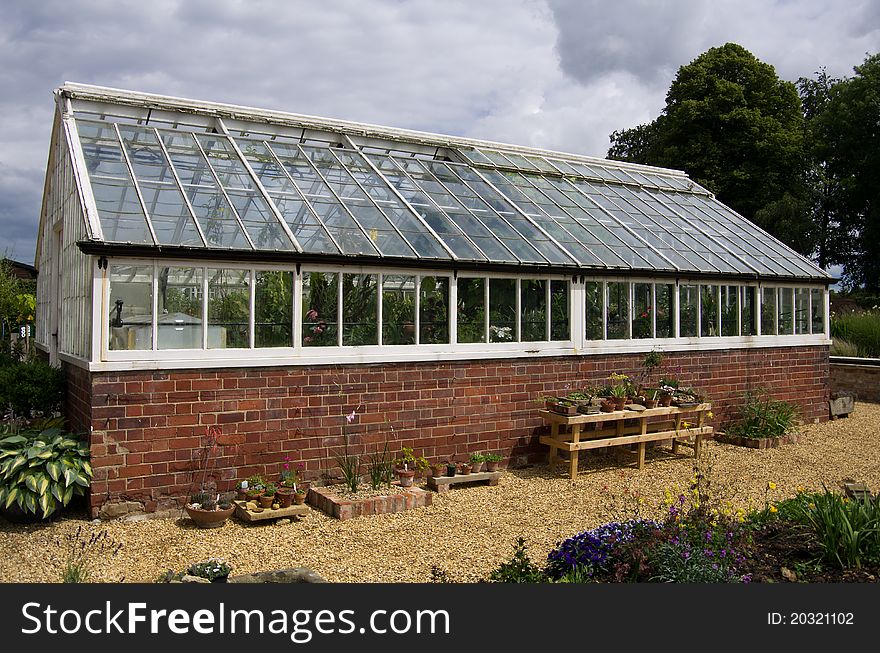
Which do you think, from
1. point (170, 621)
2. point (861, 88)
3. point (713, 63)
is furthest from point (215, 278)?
point (861, 88)

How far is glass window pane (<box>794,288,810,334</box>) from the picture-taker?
14.1m

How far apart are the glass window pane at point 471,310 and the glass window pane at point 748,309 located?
18.8 feet

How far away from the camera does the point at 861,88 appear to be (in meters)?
28.8

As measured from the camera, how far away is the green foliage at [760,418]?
12375 mm

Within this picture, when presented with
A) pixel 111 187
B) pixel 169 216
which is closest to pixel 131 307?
pixel 169 216

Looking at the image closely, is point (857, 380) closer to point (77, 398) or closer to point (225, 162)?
point (225, 162)

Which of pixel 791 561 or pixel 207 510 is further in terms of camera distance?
pixel 207 510

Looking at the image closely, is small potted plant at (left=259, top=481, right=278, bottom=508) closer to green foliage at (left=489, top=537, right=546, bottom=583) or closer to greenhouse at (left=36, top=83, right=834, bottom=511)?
greenhouse at (left=36, top=83, right=834, bottom=511)

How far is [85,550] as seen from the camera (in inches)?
263

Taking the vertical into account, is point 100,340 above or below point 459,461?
above

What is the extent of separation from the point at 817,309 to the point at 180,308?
12.2 m

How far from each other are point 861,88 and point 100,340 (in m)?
30.9

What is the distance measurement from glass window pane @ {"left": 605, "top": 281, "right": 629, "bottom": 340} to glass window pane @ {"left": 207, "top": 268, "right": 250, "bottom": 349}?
5.71 m

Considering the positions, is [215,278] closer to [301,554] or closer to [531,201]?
[301,554]
